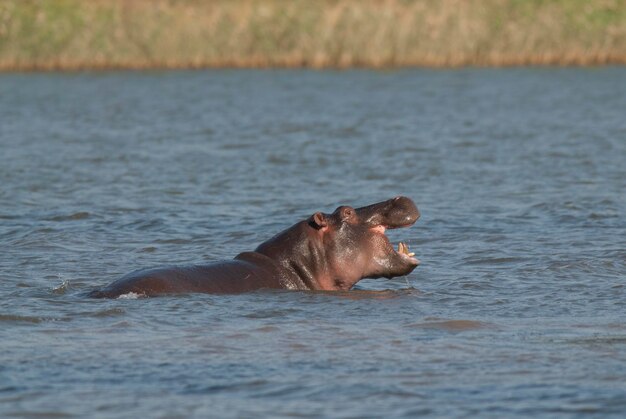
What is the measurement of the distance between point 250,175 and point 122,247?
524 cm

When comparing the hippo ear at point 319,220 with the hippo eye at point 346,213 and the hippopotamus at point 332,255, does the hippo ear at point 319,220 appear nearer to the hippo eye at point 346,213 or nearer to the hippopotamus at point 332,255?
the hippopotamus at point 332,255

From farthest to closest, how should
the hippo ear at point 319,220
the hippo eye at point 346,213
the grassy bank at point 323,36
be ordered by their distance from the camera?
1. the grassy bank at point 323,36
2. the hippo eye at point 346,213
3. the hippo ear at point 319,220

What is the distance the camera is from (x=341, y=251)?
325 inches

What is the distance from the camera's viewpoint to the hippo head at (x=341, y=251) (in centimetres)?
827

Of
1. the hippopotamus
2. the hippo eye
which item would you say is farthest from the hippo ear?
the hippo eye

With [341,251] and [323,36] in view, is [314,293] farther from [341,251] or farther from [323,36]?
[323,36]

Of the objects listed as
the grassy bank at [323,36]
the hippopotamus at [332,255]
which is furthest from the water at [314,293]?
the grassy bank at [323,36]

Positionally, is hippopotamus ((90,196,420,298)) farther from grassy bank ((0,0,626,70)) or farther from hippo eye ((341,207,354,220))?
grassy bank ((0,0,626,70))

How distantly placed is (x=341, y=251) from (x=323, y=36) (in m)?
26.4

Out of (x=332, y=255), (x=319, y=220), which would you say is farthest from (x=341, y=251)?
(x=319, y=220)

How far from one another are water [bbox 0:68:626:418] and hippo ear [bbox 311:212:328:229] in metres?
0.43

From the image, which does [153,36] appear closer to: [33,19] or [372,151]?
[33,19]

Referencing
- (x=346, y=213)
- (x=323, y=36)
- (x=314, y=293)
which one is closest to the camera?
(x=314, y=293)

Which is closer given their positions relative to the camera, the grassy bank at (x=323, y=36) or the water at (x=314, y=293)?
the water at (x=314, y=293)
